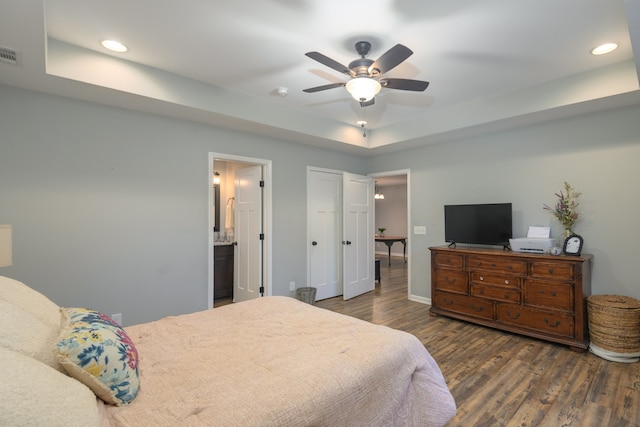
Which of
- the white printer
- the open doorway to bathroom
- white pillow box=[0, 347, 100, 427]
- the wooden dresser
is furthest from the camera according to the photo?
the open doorway to bathroom

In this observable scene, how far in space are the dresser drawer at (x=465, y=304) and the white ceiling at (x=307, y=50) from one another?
7.10 feet

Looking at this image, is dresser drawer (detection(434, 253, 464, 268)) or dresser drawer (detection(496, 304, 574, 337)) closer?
dresser drawer (detection(496, 304, 574, 337))

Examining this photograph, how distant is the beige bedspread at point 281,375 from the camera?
1.14 meters

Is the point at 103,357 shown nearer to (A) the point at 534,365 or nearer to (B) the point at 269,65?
(B) the point at 269,65

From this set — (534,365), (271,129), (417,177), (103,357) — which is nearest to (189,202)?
(271,129)

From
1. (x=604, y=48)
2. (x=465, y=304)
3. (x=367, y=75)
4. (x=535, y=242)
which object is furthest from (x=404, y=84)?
(x=465, y=304)

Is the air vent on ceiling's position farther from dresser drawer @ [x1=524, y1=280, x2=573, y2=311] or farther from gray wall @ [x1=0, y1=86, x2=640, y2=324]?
dresser drawer @ [x1=524, y1=280, x2=573, y2=311]

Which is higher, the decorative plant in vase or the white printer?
the decorative plant in vase

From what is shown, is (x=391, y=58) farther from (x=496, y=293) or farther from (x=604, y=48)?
(x=496, y=293)

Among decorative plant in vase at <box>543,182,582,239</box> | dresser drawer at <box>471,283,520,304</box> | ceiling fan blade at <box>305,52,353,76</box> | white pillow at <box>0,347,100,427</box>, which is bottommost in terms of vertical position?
dresser drawer at <box>471,283,520,304</box>

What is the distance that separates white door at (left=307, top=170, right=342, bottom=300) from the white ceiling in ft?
4.19

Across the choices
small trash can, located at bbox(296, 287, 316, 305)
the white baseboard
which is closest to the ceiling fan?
small trash can, located at bbox(296, 287, 316, 305)

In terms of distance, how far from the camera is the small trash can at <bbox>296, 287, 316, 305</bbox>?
14.2 ft

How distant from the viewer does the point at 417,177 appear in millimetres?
4914
